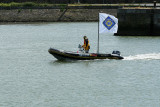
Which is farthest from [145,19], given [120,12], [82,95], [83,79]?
[82,95]

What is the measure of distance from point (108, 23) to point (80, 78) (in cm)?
732

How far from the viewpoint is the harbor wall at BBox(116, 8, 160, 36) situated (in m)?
53.8

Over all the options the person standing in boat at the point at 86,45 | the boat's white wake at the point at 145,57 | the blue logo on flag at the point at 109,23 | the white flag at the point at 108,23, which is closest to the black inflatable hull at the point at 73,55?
the person standing in boat at the point at 86,45

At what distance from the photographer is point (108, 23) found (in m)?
37.4

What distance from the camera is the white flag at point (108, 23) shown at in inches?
1467

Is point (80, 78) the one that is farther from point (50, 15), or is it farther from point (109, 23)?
point (50, 15)

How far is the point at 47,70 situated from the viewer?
34.1m

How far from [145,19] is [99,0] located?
42.9m

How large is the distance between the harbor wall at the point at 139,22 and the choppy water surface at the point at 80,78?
14.6 feet

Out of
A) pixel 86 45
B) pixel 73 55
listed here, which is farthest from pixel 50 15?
pixel 73 55

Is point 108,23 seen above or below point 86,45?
above

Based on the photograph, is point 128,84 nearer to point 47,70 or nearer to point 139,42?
point 47,70

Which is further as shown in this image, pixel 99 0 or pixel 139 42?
pixel 99 0

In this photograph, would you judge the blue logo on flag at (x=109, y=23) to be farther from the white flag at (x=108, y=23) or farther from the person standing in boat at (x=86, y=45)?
the person standing in boat at (x=86, y=45)
